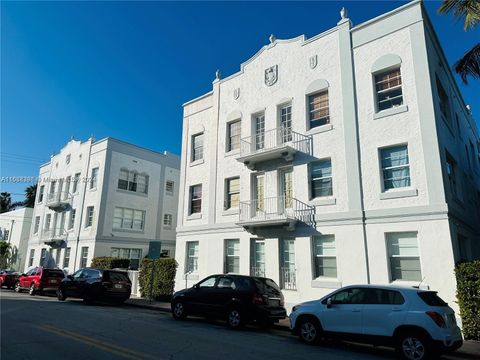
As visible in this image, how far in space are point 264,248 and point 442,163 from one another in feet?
26.4

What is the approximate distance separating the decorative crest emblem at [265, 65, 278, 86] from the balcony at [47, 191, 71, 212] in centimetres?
2227

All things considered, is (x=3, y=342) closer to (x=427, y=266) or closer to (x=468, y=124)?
(x=427, y=266)

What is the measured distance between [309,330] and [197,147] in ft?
46.5

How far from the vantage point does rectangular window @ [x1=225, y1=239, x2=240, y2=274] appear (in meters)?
17.3

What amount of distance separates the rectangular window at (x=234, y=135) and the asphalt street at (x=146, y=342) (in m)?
9.96

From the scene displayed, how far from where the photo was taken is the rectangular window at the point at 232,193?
59.7ft

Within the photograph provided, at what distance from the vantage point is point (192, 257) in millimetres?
19500

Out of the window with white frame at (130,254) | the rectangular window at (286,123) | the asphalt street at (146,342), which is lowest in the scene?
the asphalt street at (146,342)

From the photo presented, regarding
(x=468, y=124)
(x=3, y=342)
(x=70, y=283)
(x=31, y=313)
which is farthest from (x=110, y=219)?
(x=468, y=124)

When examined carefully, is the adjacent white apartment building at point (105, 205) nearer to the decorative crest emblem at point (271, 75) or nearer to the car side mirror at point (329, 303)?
the decorative crest emblem at point (271, 75)

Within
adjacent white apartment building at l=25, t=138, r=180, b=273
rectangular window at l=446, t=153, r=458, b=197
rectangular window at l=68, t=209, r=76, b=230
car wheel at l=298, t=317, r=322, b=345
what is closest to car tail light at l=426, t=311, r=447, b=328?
car wheel at l=298, t=317, r=322, b=345

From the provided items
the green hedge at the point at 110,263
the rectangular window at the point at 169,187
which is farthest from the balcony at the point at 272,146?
the rectangular window at the point at 169,187

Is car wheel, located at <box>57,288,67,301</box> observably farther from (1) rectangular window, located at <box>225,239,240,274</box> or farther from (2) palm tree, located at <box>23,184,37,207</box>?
(2) palm tree, located at <box>23,184,37,207</box>

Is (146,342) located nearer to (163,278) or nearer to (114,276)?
(114,276)
